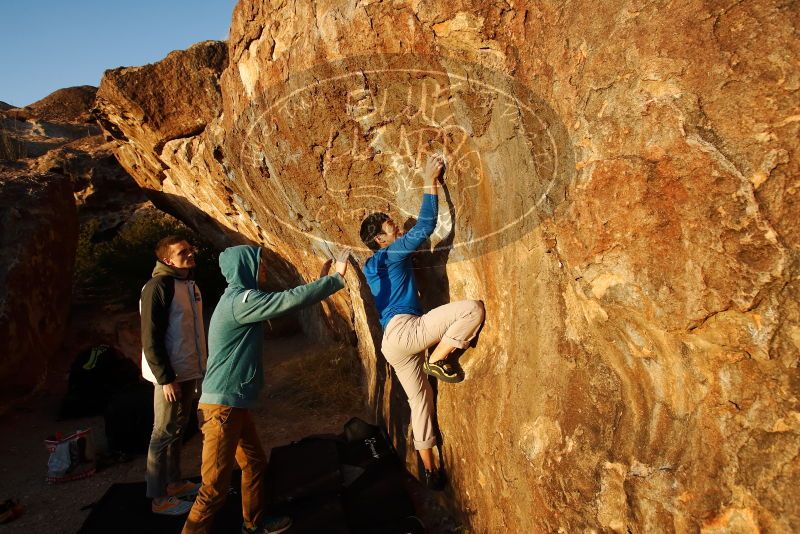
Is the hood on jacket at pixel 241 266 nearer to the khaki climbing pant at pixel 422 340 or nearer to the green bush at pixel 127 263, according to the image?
the khaki climbing pant at pixel 422 340

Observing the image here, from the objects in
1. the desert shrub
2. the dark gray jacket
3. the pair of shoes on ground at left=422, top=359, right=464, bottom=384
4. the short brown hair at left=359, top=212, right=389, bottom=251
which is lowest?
the pair of shoes on ground at left=422, top=359, right=464, bottom=384

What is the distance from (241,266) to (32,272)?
4329mm

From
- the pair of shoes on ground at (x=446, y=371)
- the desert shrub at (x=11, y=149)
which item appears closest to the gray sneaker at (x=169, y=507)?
the pair of shoes on ground at (x=446, y=371)

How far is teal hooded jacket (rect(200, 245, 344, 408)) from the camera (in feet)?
8.96

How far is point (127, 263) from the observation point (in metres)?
7.86

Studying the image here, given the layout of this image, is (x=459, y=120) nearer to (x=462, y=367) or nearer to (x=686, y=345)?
(x=462, y=367)

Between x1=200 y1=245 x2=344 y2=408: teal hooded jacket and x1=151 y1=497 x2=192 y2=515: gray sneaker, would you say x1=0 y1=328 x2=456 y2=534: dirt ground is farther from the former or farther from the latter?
x1=200 y1=245 x2=344 y2=408: teal hooded jacket

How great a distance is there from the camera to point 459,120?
275cm

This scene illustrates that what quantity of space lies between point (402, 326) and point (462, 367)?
0.42 m

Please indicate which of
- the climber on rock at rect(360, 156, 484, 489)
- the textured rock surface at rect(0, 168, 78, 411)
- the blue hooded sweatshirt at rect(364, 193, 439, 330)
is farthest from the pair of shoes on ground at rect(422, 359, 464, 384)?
the textured rock surface at rect(0, 168, 78, 411)

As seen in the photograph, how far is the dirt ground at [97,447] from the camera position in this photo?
364 cm

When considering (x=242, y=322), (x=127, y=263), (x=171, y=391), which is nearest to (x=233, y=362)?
(x=242, y=322)

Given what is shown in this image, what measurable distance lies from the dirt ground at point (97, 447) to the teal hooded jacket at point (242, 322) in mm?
1475

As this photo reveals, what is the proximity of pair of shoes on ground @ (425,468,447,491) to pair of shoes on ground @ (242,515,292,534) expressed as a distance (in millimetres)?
869
